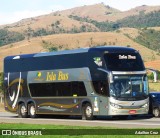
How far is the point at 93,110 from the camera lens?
29.3m

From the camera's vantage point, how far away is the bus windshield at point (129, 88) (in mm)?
28172

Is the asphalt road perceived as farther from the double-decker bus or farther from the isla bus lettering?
the isla bus lettering

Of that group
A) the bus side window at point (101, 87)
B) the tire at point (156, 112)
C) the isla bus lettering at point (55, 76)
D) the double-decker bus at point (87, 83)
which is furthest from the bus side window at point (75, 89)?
the tire at point (156, 112)

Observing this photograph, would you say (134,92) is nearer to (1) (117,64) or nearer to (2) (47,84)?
(1) (117,64)

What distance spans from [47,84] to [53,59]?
1514 millimetres

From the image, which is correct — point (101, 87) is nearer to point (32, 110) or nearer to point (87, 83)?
point (87, 83)

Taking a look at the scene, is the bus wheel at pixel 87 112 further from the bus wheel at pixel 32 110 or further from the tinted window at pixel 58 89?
the bus wheel at pixel 32 110

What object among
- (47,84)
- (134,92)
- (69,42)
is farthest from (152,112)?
(69,42)

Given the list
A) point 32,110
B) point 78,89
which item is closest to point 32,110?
point 32,110

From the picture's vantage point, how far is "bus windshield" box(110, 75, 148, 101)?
28.2 meters

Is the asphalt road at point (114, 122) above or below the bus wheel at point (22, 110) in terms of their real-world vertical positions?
above

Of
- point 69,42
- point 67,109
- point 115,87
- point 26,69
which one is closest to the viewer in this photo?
point 115,87

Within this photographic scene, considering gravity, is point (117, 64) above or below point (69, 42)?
above

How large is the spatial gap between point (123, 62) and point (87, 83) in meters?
2.19
